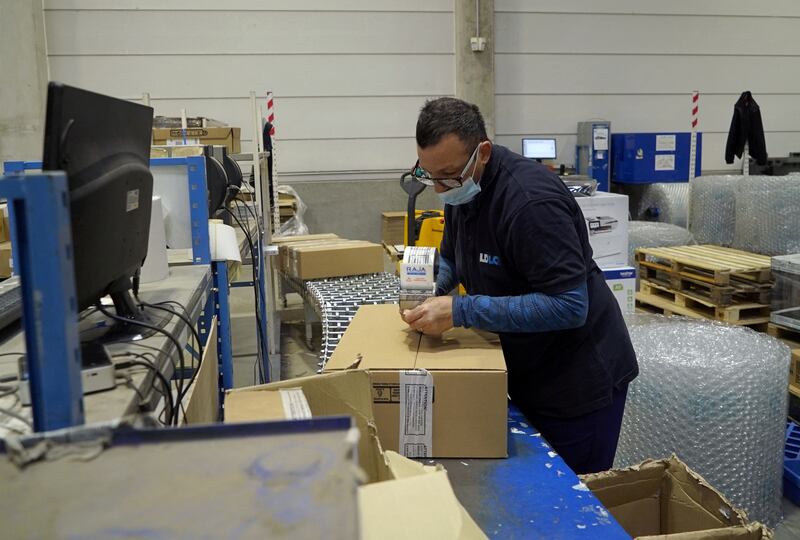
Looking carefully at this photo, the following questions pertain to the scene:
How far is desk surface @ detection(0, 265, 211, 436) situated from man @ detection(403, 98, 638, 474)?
1.81 feet

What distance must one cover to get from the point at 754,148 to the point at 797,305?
4.82m

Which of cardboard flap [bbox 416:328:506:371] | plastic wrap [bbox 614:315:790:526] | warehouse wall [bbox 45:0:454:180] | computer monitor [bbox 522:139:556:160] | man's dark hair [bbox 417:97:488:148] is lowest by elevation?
plastic wrap [bbox 614:315:790:526]

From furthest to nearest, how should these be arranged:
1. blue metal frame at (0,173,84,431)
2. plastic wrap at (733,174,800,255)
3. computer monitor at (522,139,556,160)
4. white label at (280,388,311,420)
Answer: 1. computer monitor at (522,139,556,160)
2. plastic wrap at (733,174,800,255)
3. white label at (280,388,311,420)
4. blue metal frame at (0,173,84,431)

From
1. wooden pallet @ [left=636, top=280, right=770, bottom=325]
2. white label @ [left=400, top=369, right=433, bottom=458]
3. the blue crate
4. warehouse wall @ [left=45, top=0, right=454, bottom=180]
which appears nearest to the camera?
white label @ [left=400, top=369, right=433, bottom=458]

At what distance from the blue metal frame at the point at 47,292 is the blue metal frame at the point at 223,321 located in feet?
5.27

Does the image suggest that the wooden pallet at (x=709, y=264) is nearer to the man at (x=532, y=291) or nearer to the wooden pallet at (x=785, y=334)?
the wooden pallet at (x=785, y=334)

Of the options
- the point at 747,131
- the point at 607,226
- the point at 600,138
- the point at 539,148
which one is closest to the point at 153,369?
the point at 607,226

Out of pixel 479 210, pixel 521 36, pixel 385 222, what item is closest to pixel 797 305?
pixel 479 210

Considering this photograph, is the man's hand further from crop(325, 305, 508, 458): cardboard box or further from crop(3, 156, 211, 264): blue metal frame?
crop(3, 156, 211, 264): blue metal frame

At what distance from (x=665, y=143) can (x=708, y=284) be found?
4.12 metres

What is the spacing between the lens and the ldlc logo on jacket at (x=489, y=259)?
65.3 inches

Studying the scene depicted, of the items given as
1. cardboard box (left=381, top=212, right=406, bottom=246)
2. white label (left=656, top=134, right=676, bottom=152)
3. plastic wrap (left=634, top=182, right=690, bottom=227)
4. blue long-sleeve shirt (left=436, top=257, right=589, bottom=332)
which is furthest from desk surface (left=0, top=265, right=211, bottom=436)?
white label (left=656, top=134, right=676, bottom=152)

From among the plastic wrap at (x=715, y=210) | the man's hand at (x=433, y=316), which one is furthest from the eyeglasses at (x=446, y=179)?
the plastic wrap at (x=715, y=210)

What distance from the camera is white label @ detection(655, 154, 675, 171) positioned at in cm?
746
